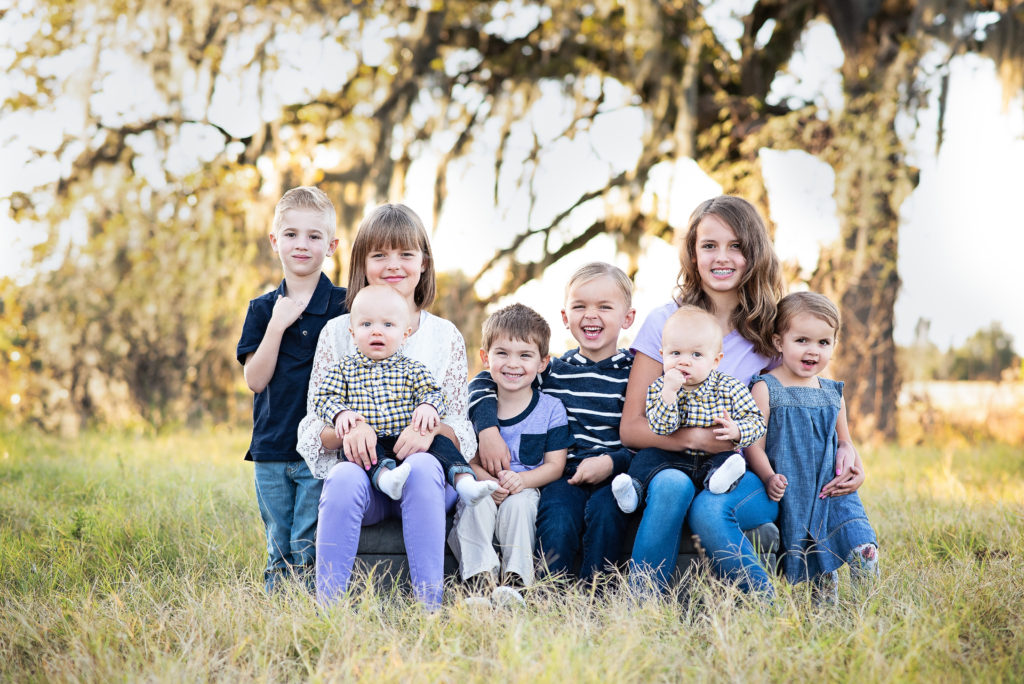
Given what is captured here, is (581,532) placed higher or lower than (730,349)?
lower

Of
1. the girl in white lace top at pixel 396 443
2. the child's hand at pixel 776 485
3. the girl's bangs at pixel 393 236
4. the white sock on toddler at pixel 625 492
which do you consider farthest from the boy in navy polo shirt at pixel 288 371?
the child's hand at pixel 776 485

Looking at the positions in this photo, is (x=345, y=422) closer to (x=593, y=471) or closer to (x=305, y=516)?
(x=305, y=516)

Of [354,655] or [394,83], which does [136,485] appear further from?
[394,83]

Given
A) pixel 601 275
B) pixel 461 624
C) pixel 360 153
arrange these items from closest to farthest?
pixel 461 624, pixel 601 275, pixel 360 153

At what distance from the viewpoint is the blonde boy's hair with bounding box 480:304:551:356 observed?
314 centimetres

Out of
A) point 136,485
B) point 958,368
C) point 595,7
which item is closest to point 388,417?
point 136,485

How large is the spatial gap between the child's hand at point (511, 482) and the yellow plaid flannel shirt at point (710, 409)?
50 centimetres

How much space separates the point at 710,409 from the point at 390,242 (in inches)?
50.2

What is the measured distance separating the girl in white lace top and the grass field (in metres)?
0.16

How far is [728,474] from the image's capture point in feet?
9.12

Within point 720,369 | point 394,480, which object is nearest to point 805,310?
point 720,369

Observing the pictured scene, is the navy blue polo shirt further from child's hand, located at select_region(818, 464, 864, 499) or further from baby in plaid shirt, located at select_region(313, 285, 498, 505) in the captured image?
child's hand, located at select_region(818, 464, 864, 499)

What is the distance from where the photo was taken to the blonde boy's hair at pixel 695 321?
2914 mm

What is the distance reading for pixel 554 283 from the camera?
8273 millimetres
